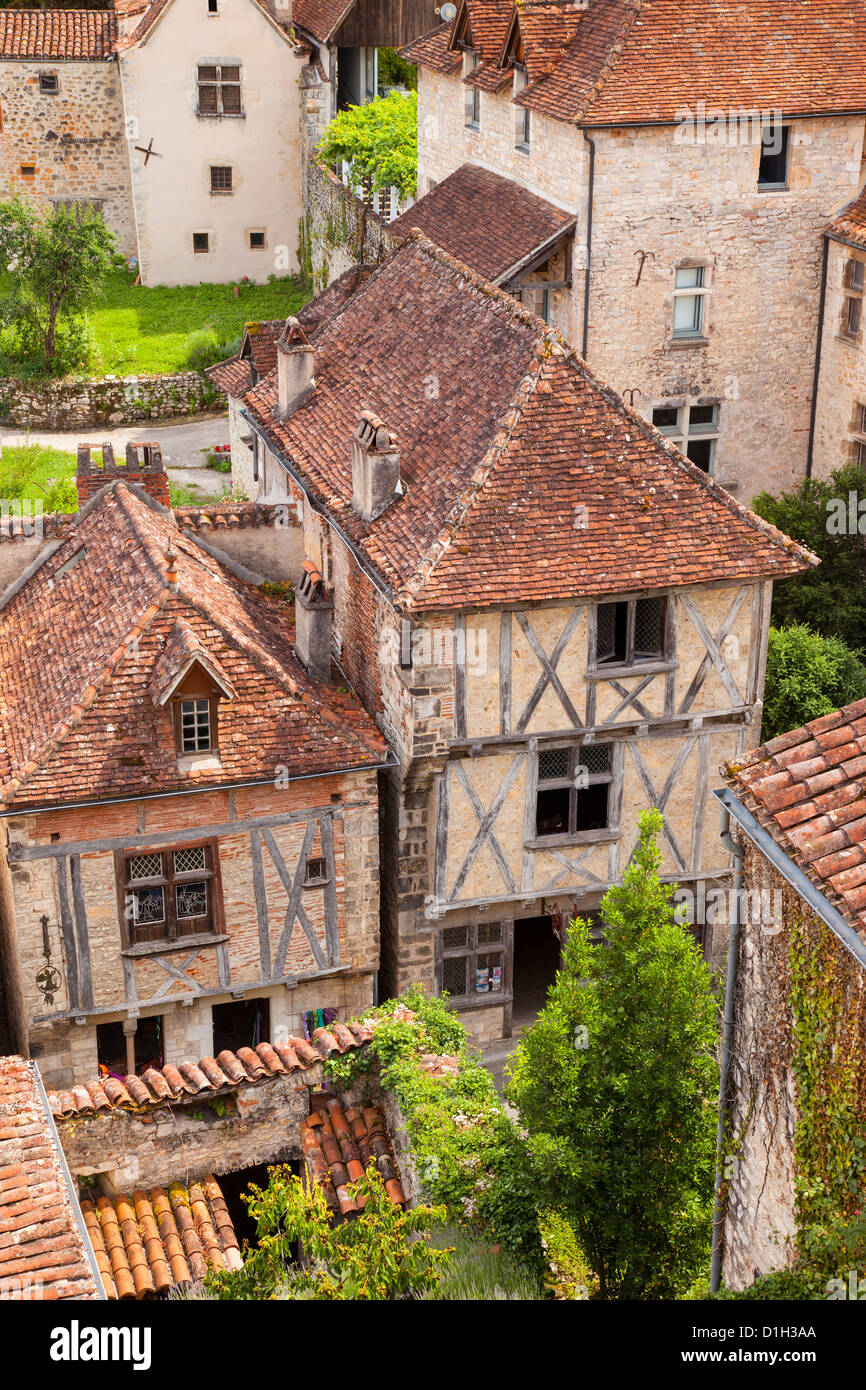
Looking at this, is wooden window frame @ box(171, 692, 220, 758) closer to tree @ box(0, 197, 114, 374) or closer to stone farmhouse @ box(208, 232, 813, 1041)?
stone farmhouse @ box(208, 232, 813, 1041)

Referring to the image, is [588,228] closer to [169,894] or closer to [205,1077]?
[169,894]

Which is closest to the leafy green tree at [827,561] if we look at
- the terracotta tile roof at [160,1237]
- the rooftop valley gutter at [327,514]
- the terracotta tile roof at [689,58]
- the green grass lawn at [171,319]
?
the terracotta tile roof at [689,58]

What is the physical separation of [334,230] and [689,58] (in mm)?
15445

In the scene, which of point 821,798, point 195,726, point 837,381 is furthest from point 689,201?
point 821,798

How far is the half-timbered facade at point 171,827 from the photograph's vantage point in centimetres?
1908

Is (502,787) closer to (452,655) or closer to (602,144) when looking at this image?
(452,655)

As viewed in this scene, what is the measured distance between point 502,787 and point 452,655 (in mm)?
2043

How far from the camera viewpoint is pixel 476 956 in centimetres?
2203

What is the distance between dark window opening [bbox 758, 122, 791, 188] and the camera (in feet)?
95.2

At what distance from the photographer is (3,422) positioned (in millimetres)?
40781

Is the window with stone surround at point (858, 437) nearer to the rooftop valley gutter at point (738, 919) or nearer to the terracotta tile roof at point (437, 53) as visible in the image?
the terracotta tile roof at point (437, 53)

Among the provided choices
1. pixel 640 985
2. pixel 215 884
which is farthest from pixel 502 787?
pixel 640 985

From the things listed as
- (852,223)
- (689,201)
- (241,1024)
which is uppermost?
(689,201)

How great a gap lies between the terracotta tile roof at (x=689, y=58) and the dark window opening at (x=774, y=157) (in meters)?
0.47
